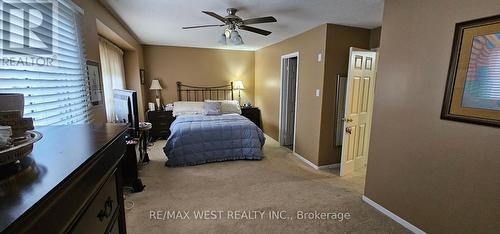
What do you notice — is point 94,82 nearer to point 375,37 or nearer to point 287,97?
point 287,97

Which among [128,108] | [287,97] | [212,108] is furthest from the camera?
[212,108]

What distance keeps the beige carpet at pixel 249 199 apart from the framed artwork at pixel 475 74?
1.21 metres

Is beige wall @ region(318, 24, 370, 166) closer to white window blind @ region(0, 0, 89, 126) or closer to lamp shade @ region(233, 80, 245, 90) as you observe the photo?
lamp shade @ region(233, 80, 245, 90)

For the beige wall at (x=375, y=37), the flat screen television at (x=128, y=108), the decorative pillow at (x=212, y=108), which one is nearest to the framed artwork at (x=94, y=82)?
the flat screen television at (x=128, y=108)

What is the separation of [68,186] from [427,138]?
243 centimetres

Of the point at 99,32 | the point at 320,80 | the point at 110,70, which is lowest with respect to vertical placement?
the point at 320,80

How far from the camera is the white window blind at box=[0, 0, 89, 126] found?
1.28 meters

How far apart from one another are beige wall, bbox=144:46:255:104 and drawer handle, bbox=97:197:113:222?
15.7 ft

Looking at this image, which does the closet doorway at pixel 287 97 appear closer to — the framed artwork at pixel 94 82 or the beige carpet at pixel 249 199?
the beige carpet at pixel 249 199

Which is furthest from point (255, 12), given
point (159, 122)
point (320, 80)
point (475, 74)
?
point (159, 122)

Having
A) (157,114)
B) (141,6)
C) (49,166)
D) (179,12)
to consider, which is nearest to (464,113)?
(49,166)

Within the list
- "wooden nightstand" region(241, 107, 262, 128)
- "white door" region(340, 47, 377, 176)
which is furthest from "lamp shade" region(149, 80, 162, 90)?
"white door" region(340, 47, 377, 176)

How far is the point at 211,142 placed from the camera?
3.62m

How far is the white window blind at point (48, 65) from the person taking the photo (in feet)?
4.18
